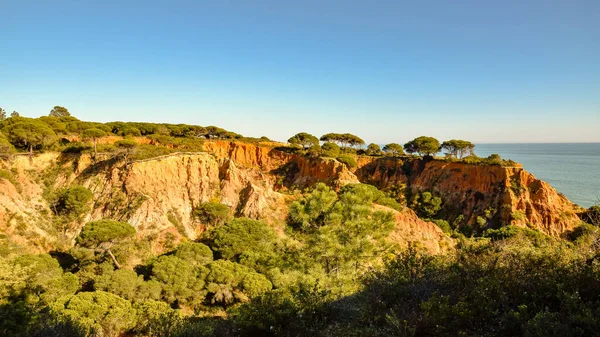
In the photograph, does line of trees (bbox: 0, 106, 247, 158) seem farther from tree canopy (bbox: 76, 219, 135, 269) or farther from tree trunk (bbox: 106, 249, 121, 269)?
tree trunk (bbox: 106, 249, 121, 269)

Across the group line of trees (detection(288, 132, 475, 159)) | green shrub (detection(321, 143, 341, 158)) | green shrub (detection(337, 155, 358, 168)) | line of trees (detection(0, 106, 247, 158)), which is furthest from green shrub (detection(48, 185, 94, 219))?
line of trees (detection(288, 132, 475, 159))

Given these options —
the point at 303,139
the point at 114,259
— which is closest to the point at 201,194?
the point at 114,259

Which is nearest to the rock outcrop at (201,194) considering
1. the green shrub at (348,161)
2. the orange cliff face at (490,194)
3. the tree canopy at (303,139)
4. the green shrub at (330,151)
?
the orange cliff face at (490,194)

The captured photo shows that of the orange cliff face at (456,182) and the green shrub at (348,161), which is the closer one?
the orange cliff face at (456,182)

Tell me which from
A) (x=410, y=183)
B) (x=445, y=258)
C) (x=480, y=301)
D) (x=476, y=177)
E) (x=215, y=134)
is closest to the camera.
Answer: (x=480, y=301)

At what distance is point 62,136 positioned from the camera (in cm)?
4388

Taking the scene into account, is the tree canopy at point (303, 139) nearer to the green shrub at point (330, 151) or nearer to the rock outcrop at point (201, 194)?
the green shrub at point (330, 151)

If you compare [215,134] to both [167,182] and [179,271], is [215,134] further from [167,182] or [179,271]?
[179,271]

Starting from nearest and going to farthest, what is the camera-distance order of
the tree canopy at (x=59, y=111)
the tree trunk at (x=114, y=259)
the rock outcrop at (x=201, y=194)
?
1. the tree trunk at (x=114, y=259)
2. the rock outcrop at (x=201, y=194)
3. the tree canopy at (x=59, y=111)

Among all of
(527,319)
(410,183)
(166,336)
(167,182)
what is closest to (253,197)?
(167,182)

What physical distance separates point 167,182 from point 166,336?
93.4 feet

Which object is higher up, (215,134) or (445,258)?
(215,134)

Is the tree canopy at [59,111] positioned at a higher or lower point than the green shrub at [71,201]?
higher

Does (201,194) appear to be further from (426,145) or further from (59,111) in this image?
(59,111)
